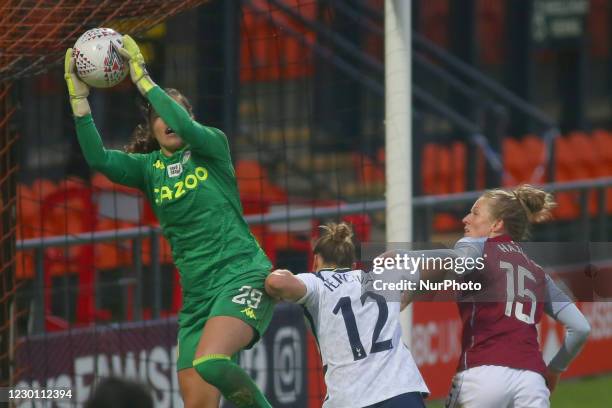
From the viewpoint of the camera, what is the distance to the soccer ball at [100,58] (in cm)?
543

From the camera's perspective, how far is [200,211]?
5.57 m

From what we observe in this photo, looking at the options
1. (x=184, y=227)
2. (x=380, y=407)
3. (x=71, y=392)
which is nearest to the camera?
(x=380, y=407)

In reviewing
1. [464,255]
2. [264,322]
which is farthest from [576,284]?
[264,322]

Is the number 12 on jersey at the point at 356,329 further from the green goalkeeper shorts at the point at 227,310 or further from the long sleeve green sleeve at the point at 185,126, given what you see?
the long sleeve green sleeve at the point at 185,126

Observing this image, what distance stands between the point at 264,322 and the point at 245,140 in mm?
6161

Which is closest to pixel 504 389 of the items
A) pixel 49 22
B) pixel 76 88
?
pixel 76 88

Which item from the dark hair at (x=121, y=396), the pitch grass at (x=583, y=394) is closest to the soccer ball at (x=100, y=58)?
the dark hair at (x=121, y=396)

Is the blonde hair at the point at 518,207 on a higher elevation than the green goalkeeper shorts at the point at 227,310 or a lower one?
higher

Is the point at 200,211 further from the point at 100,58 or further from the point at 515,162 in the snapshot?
the point at 515,162

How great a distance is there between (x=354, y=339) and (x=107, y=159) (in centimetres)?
123

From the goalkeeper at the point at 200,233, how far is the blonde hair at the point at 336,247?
0.31 m

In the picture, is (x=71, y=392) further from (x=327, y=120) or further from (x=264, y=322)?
(x=327, y=120)

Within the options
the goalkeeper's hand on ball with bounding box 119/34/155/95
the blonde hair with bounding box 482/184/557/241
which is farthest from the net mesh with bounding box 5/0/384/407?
the blonde hair with bounding box 482/184/557/241

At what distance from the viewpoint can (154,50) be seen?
9.77 m
